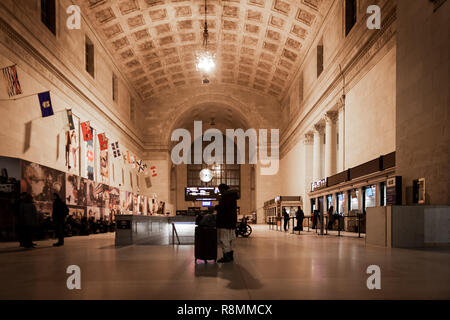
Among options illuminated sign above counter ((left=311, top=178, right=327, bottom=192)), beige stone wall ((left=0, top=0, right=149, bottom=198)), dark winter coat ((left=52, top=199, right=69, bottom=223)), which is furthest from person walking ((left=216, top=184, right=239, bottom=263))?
illuminated sign above counter ((left=311, top=178, right=327, bottom=192))

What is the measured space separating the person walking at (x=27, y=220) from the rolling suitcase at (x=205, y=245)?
5.63 meters

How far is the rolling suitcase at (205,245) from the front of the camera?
5.86 m

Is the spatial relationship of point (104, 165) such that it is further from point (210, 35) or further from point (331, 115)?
point (331, 115)

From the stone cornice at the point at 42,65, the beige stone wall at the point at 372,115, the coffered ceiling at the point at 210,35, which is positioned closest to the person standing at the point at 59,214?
the stone cornice at the point at 42,65

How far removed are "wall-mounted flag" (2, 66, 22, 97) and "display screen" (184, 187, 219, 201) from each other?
60.4 feet

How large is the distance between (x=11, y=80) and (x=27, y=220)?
Result: 210 inches

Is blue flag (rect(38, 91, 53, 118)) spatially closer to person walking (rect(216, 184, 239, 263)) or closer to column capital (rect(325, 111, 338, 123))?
person walking (rect(216, 184, 239, 263))

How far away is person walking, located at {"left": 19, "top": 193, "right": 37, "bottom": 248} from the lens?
9273mm

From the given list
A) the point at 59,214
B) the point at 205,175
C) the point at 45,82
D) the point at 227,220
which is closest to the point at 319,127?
the point at 45,82

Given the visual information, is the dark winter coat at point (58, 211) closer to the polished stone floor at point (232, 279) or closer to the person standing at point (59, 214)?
the person standing at point (59, 214)

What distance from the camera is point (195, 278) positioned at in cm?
438

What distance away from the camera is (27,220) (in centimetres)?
938
